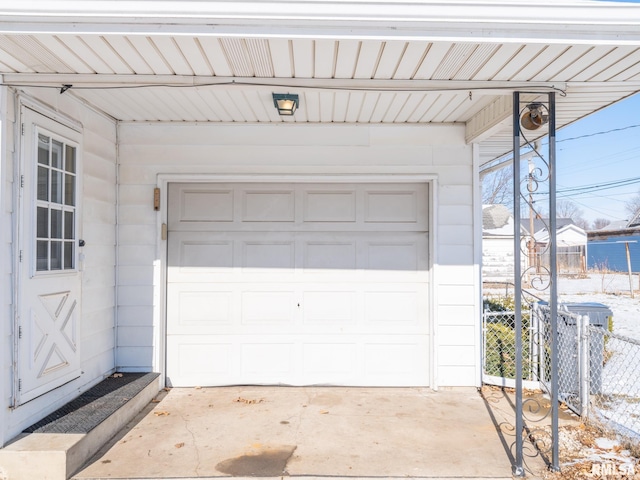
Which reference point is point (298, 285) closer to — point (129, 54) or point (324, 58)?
point (324, 58)

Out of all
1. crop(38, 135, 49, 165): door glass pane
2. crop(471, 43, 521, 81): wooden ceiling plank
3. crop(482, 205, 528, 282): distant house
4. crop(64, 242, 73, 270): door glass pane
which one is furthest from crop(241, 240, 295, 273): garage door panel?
crop(482, 205, 528, 282): distant house

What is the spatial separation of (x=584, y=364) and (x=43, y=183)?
4.55 metres

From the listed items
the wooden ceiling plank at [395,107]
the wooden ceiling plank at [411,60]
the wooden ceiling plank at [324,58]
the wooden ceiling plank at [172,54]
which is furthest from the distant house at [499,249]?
the wooden ceiling plank at [172,54]

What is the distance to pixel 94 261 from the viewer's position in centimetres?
439

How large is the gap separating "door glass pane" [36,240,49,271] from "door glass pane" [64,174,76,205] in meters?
0.46

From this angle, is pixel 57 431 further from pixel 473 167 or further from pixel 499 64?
pixel 473 167

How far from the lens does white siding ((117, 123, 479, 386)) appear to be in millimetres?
4871

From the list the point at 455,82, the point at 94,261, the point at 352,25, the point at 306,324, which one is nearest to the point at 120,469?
the point at 94,261

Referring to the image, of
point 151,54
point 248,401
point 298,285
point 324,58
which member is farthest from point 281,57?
point 248,401

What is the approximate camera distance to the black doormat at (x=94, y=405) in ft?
10.9

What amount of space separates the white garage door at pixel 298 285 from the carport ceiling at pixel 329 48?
1.86m

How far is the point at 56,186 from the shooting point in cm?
379

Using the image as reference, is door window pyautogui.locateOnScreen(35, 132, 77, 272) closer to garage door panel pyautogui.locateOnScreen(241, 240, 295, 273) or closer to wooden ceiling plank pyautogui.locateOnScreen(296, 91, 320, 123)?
garage door panel pyautogui.locateOnScreen(241, 240, 295, 273)

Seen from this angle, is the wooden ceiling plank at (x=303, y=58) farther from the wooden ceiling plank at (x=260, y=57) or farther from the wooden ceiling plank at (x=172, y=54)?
the wooden ceiling plank at (x=172, y=54)
